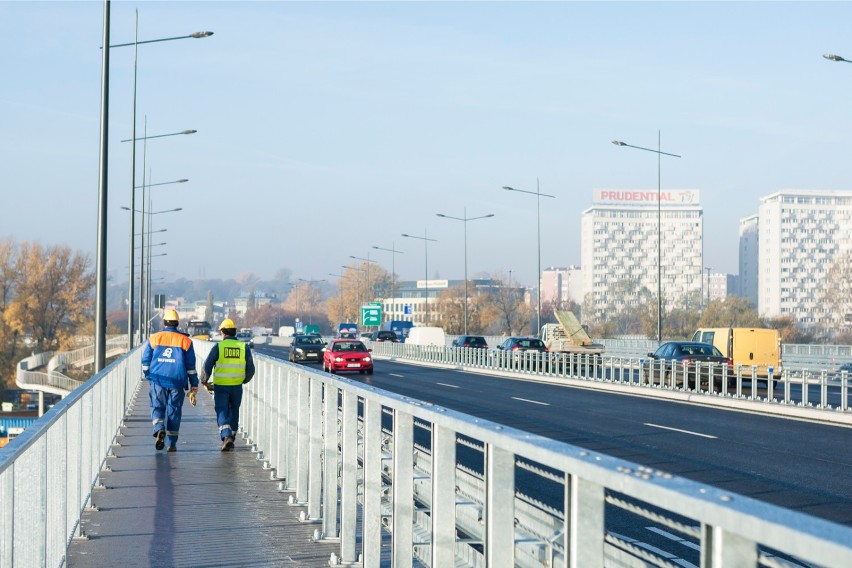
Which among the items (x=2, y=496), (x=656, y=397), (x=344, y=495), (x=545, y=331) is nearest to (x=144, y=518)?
(x=344, y=495)

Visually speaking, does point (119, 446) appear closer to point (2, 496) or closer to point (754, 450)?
point (754, 450)

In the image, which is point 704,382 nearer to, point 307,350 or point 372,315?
point 307,350

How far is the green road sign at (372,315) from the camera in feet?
315

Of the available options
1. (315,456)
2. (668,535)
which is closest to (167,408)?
(315,456)

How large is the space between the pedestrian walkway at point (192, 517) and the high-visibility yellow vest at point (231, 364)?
0.95 metres

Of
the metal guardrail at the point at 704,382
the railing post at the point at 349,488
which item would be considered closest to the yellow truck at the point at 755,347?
the metal guardrail at the point at 704,382

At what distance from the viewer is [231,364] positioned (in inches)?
614

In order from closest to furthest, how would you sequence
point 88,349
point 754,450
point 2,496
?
1. point 2,496
2. point 754,450
3. point 88,349

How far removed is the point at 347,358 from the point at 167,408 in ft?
115

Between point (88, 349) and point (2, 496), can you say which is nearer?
point (2, 496)

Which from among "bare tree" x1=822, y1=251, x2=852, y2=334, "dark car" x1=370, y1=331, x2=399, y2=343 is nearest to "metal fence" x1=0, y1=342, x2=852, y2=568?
"dark car" x1=370, y1=331, x2=399, y2=343

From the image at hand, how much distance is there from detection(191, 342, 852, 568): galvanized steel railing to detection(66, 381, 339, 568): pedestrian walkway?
0.33 meters

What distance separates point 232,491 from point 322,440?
2166 mm

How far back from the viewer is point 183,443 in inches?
680
